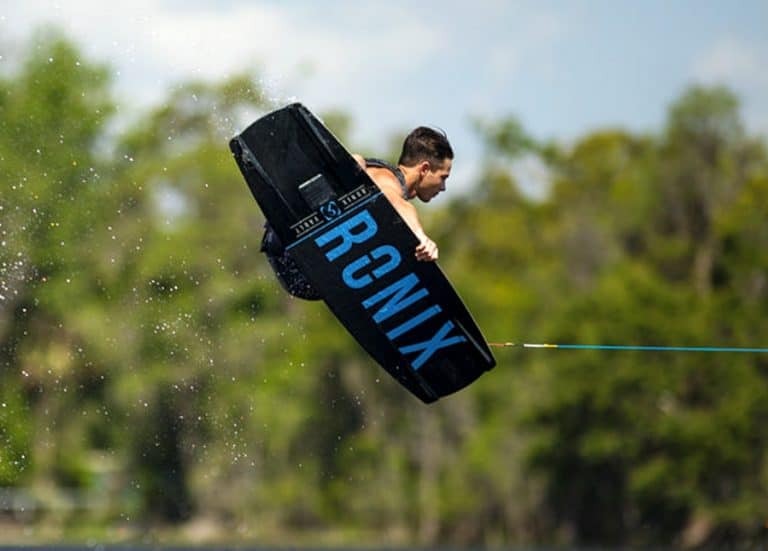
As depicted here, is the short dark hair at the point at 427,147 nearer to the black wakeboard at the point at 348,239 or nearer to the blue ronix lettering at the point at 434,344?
the black wakeboard at the point at 348,239

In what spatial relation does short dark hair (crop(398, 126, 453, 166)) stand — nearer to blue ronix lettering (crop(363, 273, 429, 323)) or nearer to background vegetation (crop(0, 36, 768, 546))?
blue ronix lettering (crop(363, 273, 429, 323))

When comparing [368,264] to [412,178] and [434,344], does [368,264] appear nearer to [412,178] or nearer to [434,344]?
[412,178]

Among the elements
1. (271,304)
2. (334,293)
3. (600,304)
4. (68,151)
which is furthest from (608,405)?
(334,293)

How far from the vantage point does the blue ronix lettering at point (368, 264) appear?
1127cm

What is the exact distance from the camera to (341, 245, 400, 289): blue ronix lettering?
11.3 m

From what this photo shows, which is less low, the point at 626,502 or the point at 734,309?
the point at 734,309

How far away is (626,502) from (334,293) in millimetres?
35199

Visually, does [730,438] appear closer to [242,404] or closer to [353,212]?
[242,404]

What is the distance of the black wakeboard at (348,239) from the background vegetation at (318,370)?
69.8 feet

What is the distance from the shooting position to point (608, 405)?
43625 millimetres

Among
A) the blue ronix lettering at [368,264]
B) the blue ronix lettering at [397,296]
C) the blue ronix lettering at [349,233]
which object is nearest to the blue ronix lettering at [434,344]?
the blue ronix lettering at [397,296]

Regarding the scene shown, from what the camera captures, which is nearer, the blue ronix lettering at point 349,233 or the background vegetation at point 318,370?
the blue ronix lettering at point 349,233

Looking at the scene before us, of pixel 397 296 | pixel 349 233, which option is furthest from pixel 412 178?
pixel 397 296

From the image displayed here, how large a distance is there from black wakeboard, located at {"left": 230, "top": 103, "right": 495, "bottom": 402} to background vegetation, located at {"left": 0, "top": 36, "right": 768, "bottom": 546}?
69.8 ft
